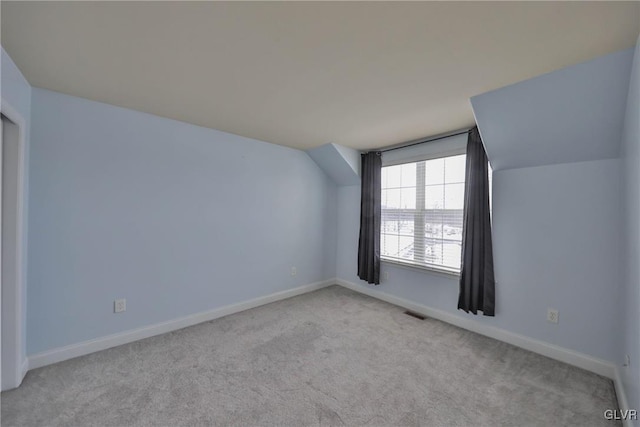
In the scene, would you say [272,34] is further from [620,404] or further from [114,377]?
[620,404]

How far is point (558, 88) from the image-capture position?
1.79 metres

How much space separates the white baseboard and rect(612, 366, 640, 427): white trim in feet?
→ 10.6

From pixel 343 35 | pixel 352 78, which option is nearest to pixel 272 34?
pixel 343 35

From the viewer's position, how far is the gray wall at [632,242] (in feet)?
4.57

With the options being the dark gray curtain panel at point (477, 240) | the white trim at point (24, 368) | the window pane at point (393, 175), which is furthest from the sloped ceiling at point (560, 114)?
the white trim at point (24, 368)

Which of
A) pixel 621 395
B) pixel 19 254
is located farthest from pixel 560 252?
pixel 19 254

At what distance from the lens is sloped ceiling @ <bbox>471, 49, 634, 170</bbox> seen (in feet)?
5.44

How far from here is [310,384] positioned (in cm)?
190

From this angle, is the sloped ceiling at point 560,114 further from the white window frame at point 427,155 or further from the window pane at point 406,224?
the window pane at point 406,224

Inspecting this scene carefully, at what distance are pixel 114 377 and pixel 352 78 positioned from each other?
287 cm

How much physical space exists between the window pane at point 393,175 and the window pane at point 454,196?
700 millimetres

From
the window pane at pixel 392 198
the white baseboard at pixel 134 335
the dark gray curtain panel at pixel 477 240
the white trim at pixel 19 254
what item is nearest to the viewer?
the white trim at pixel 19 254

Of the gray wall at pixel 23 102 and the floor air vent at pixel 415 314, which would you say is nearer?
the gray wall at pixel 23 102

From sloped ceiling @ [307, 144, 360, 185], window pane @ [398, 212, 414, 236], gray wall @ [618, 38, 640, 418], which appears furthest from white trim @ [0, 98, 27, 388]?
gray wall @ [618, 38, 640, 418]
